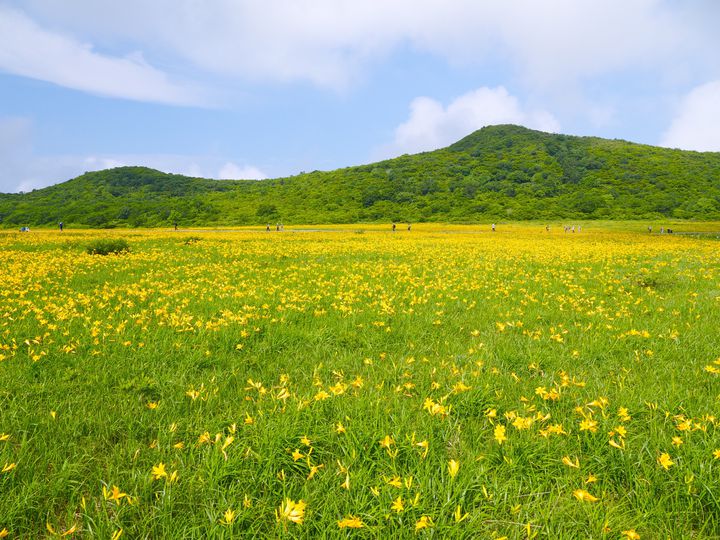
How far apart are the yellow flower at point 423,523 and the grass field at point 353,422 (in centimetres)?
1

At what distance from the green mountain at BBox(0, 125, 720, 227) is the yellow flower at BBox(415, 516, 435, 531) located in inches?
3070

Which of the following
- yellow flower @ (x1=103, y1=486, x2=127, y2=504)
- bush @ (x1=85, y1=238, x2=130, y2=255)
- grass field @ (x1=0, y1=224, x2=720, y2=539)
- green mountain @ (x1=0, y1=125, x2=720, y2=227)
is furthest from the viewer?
green mountain @ (x1=0, y1=125, x2=720, y2=227)

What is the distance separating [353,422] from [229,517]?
46.3 inches

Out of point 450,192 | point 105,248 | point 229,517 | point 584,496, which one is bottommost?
point 584,496

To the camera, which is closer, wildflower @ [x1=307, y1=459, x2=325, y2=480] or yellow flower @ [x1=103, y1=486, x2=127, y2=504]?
yellow flower @ [x1=103, y1=486, x2=127, y2=504]

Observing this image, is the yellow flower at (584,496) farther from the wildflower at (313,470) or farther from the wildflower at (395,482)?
the wildflower at (313,470)

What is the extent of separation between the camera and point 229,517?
206 centimetres

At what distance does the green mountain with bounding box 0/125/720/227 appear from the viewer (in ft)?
279

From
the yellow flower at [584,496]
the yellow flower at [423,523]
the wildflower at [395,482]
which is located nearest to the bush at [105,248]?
the wildflower at [395,482]

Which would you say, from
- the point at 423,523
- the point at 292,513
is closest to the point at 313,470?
the point at 292,513

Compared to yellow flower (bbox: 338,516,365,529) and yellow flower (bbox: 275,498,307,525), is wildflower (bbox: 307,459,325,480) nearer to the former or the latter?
yellow flower (bbox: 275,498,307,525)

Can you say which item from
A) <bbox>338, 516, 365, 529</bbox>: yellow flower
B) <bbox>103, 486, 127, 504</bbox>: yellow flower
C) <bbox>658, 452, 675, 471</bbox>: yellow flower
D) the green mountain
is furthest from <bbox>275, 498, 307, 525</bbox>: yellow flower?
the green mountain

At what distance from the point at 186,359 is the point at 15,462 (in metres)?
1.99

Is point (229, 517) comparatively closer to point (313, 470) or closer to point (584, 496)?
point (313, 470)
